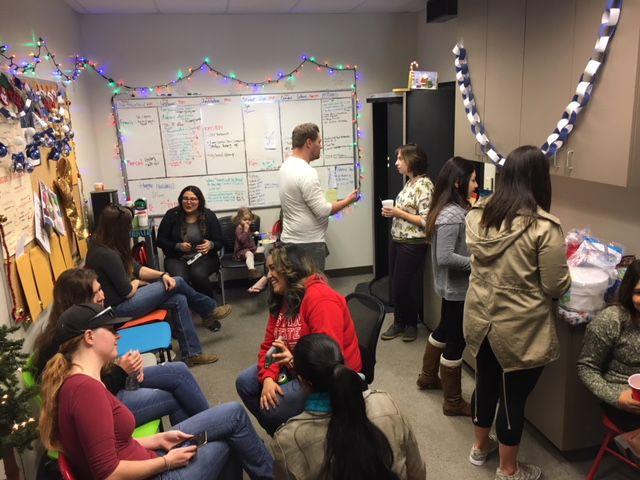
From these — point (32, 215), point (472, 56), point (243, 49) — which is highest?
point (243, 49)

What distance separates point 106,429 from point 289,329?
87 centimetres

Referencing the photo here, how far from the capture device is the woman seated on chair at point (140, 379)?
2180 millimetres

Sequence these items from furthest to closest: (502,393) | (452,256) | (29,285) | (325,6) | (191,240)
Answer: (325,6), (191,240), (452,256), (29,285), (502,393)

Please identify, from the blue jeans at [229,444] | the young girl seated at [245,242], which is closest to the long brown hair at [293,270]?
the blue jeans at [229,444]

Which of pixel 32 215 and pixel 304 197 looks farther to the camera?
pixel 304 197

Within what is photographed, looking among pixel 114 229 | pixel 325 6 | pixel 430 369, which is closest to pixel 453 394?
pixel 430 369

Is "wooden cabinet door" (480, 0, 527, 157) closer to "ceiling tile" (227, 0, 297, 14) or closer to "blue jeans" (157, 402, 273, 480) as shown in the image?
"ceiling tile" (227, 0, 297, 14)

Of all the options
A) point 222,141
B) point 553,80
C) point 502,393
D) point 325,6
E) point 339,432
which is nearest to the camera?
point 339,432

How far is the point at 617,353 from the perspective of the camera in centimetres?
205

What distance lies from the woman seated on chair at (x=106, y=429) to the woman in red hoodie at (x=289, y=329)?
17 centimetres

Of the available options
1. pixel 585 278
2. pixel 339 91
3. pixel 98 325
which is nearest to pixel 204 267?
pixel 339 91

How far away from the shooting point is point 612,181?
87.8 inches

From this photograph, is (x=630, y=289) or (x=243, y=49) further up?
(x=243, y=49)

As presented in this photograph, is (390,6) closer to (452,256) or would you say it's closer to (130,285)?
(452,256)
